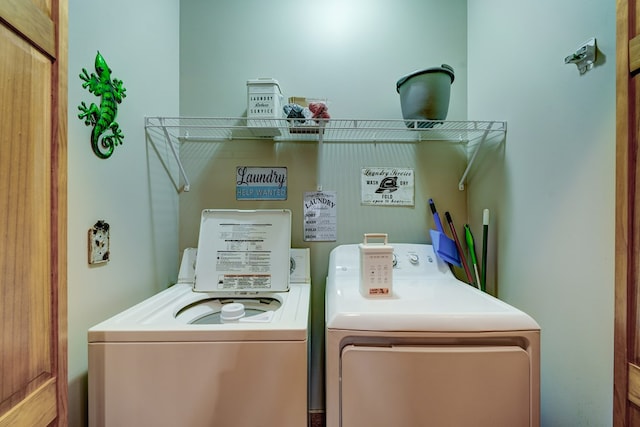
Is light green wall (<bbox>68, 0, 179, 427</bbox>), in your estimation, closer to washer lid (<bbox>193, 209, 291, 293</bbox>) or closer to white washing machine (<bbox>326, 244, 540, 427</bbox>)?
washer lid (<bbox>193, 209, 291, 293</bbox>)

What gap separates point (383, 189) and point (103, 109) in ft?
4.61

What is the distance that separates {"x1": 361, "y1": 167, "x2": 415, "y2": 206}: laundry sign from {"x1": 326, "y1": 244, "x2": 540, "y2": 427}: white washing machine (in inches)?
33.9

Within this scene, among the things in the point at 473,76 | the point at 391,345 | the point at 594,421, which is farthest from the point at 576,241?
the point at 473,76

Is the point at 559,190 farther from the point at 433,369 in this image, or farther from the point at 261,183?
the point at 261,183

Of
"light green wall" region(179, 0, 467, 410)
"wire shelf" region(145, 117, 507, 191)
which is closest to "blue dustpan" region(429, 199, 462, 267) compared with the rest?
"light green wall" region(179, 0, 467, 410)

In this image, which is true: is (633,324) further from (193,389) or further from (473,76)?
(473,76)

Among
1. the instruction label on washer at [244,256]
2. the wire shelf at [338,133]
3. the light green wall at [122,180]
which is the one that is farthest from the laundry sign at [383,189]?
the light green wall at [122,180]

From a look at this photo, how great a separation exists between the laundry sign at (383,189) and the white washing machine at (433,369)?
2.83 feet

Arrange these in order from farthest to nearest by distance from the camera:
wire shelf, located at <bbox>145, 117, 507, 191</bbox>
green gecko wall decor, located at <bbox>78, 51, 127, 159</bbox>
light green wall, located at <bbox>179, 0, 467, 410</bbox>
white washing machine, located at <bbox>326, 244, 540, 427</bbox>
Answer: light green wall, located at <bbox>179, 0, 467, 410</bbox>
wire shelf, located at <bbox>145, 117, 507, 191</bbox>
green gecko wall decor, located at <bbox>78, 51, 127, 159</bbox>
white washing machine, located at <bbox>326, 244, 540, 427</bbox>

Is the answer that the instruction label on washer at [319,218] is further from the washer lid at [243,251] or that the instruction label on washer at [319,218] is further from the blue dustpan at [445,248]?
the blue dustpan at [445,248]

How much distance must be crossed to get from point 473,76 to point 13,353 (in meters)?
2.19

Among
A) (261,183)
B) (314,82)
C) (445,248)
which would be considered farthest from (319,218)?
(314,82)

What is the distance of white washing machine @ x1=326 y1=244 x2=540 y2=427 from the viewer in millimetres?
804

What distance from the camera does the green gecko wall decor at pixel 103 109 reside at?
949 mm
